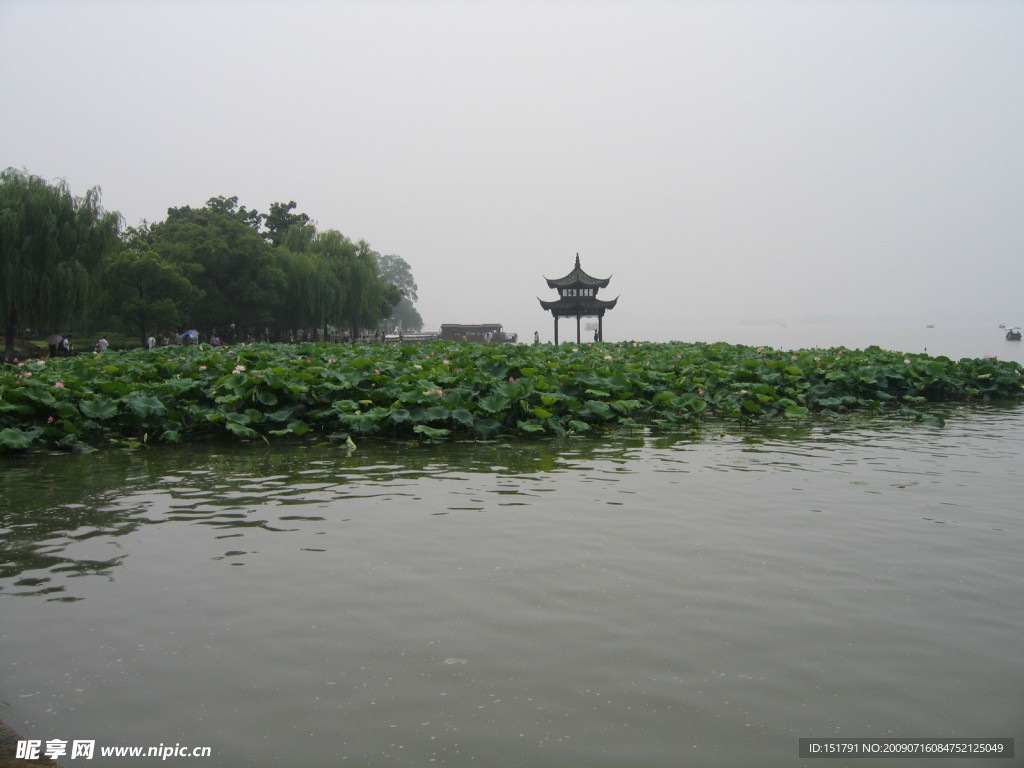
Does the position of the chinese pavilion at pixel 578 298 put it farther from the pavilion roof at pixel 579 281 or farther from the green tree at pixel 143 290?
the green tree at pixel 143 290

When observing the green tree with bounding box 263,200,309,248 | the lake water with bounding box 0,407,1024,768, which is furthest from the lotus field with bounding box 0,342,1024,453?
the green tree with bounding box 263,200,309,248

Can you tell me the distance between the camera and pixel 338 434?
8.12 meters

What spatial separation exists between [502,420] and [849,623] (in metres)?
5.64

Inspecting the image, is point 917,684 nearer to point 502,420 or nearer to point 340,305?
point 502,420

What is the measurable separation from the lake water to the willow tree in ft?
62.5

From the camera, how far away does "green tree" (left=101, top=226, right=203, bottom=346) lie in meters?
29.7

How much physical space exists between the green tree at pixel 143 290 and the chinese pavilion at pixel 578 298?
15.9 m

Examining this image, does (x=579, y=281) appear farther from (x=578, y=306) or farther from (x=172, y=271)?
(x=172, y=271)

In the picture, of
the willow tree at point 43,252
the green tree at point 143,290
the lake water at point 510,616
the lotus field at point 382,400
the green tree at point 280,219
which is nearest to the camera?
the lake water at point 510,616

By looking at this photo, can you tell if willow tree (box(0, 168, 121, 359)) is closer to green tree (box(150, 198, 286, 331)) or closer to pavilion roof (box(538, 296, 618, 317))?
green tree (box(150, 198, 286, 331))

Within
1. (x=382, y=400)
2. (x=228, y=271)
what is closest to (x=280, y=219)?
(x=228, y=271)

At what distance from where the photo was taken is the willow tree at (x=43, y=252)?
22.2 meters

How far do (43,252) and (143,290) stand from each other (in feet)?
24.2

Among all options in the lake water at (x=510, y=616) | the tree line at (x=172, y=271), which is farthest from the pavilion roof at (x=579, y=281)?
the lake water at (x=510, y=616)
